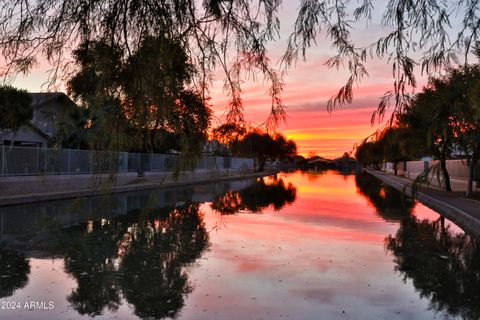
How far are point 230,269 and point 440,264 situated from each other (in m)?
3.89

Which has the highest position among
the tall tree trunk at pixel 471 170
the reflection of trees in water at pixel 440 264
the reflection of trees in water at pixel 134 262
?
the tall tree trunk at pixel 471 170

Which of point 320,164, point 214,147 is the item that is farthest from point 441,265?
point 320,164

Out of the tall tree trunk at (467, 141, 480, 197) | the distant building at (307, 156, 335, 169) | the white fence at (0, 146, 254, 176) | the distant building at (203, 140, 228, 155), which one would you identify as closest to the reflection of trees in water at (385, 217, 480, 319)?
the white fence at (0, 146, 254, 176)

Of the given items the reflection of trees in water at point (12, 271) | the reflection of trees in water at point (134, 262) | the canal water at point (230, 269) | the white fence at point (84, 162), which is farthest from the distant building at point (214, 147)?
the reflection of trees in water at point (12, 271)

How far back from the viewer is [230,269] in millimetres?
8852

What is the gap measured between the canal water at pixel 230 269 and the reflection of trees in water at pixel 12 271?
17 mm

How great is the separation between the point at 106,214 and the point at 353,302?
11.5m

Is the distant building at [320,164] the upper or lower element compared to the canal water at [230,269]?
upper

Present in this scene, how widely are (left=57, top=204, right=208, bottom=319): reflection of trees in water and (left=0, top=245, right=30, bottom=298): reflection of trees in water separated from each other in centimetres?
71

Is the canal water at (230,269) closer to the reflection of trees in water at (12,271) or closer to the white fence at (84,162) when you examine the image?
the reflection of trees in water at (12,271)

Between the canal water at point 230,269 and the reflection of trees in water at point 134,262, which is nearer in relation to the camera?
the canal water at point 230,269

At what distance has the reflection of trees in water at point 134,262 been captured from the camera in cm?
665

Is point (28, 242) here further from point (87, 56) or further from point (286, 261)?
point (87, 56)

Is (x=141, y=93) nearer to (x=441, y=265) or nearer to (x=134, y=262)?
(x=134, y=262)
